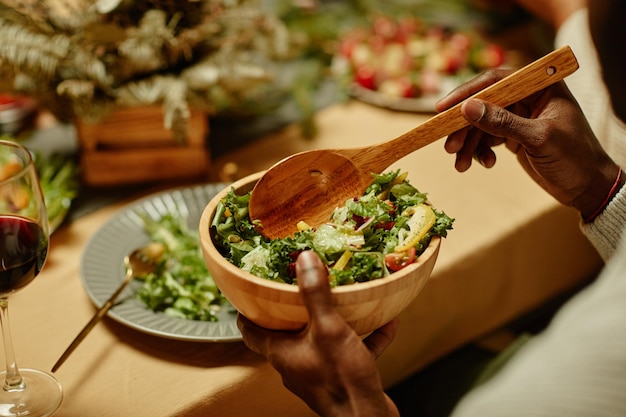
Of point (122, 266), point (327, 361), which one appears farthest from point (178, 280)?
point (327, 361)

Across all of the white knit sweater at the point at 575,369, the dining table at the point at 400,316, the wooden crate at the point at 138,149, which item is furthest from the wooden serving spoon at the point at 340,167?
the wooden crate at the point at 138,149

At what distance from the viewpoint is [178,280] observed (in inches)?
51.1

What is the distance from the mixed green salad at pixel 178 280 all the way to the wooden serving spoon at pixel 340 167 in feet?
0.66

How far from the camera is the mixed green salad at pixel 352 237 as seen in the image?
103cm

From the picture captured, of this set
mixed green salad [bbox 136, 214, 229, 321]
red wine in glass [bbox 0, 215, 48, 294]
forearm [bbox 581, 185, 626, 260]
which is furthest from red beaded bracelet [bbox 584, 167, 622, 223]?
red wine in glass [bbox 0, 215, 48, 294]

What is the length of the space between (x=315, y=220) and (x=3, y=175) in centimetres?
72

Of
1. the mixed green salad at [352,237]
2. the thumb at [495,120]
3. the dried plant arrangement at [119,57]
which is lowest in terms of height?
the dried plant arrangement at [119,57]

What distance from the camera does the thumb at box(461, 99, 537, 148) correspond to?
45.5 inches

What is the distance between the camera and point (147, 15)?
5.19 ft

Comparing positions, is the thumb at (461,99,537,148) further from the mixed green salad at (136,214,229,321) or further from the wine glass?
the wine glass

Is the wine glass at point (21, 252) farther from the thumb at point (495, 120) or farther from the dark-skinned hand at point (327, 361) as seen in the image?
the thumb at point (495, 120)

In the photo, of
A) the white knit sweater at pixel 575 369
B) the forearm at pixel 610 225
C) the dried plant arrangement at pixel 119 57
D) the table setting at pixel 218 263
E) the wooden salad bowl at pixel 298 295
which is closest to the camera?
the white knit sweater at pixel 575 369

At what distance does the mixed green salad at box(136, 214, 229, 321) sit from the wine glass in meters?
0.24

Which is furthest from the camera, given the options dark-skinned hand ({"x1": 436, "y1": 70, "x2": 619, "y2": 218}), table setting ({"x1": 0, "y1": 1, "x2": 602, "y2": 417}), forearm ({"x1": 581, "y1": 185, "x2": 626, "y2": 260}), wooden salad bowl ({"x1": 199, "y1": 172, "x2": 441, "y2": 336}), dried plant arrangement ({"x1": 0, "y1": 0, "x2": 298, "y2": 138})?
dried plant arrangement ({"x1": 0, "y1": 0, "x2": 298, "y2": 138})
